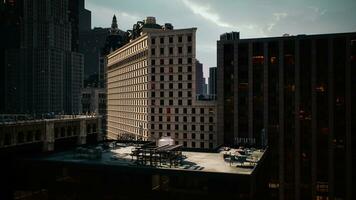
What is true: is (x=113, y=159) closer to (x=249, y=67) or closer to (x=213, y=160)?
(x=213, y=160)

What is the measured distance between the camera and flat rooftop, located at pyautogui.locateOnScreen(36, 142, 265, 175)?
48.6m

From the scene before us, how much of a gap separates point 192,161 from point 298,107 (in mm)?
56481

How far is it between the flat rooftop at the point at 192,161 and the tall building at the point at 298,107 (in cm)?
3751

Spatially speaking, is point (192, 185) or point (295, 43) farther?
point (295, 43)

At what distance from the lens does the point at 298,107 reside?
99562mm

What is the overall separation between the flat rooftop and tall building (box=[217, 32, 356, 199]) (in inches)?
1477

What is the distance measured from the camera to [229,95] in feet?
350

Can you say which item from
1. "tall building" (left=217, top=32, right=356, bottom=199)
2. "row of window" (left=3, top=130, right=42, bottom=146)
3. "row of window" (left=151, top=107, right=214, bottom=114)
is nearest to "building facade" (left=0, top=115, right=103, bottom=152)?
"row of window" (left=3, top=130, right=42, bottom=146)

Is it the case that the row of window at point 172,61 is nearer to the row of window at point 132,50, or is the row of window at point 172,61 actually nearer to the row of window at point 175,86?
the row of window at point 175,86

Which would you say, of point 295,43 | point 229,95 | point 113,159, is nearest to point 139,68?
point 229,95

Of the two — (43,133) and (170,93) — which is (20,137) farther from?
(170,93)

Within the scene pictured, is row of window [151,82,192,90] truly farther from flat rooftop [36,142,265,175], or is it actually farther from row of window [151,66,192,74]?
flat rooftop [36,142,265,175]

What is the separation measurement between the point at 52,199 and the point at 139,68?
82.3 metres

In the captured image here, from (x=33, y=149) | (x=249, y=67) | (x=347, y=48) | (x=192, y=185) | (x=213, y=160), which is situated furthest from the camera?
(x=249, y=67)
